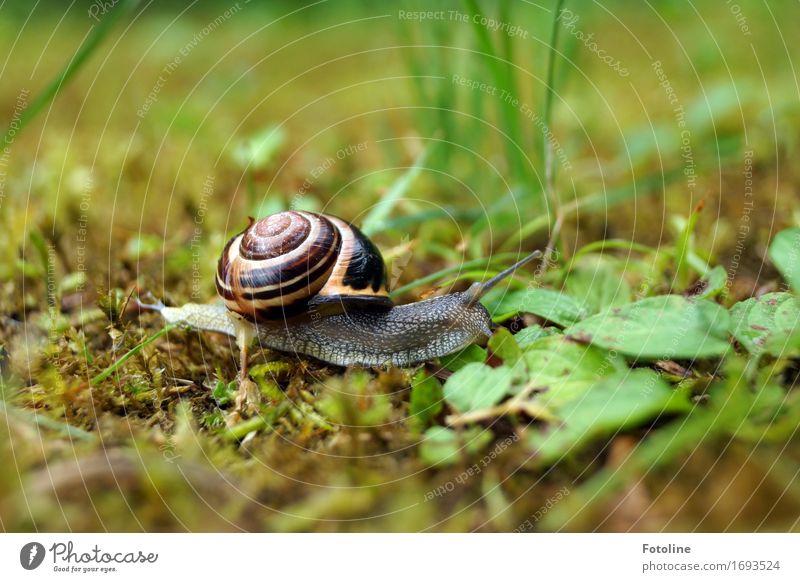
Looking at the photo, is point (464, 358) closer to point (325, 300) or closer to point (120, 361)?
point (325, 300)

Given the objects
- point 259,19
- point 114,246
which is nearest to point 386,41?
point 259,19

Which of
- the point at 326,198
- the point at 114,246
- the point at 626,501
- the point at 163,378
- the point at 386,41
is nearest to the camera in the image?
the point at 626,501

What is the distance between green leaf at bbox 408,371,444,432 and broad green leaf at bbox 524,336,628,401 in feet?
0.78

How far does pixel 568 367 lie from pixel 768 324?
520 mm

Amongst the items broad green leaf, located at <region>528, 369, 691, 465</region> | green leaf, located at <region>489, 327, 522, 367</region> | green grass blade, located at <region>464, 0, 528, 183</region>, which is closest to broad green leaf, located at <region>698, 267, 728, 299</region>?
broad green leaf, located at <region>528, 369, 691, 465</region>

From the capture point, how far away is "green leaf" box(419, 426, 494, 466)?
1.46m

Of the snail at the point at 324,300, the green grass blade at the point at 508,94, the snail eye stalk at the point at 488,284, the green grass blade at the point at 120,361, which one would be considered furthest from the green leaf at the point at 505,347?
the green grass blade at the point at 508,94

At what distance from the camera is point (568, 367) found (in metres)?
1.56

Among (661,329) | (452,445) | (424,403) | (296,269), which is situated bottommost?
(452,445)

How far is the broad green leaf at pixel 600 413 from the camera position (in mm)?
1408

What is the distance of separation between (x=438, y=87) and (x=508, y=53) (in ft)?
1.75

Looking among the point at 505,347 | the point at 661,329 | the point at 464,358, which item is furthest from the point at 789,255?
the point at 464,358
